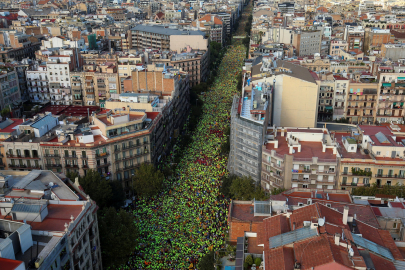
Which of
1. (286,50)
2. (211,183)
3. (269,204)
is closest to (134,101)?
(211,183)

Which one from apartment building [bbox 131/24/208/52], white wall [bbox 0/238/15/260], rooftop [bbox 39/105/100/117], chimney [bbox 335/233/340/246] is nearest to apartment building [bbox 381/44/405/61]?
apartment building [bbox 131/24/208/52]

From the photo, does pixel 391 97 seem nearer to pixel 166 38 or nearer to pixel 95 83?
pixel 95 83

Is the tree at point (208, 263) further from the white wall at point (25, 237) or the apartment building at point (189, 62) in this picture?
the apartment building at point (189, 62)

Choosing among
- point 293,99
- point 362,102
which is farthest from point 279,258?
point 362,102

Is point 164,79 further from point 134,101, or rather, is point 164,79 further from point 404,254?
point 404,254

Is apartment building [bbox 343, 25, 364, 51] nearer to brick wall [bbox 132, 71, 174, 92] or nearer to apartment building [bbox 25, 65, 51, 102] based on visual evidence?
brick wall [bbox 132, 71, 174, 92]
